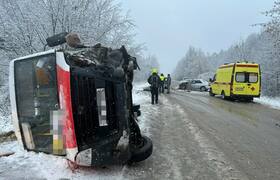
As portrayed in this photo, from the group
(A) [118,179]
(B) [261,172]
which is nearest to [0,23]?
(A) [118,179]

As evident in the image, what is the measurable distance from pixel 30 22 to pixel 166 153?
988cm

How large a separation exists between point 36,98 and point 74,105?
2.63 feet

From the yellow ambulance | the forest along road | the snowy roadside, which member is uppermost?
the yellow ambulance

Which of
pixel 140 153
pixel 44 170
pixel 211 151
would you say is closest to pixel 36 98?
pixel 44 170

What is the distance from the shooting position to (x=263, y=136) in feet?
29.8

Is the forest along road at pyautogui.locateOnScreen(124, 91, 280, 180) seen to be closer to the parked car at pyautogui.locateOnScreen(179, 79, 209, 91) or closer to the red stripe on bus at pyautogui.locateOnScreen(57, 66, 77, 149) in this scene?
the red stripe on bus at pyautogui.locateOnScreen(57, 66, 77, 149)

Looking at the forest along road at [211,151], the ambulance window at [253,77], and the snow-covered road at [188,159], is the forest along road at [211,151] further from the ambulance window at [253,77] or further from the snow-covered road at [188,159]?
the ambulance window at [253,77]

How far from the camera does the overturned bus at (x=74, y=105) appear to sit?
4.67 meters

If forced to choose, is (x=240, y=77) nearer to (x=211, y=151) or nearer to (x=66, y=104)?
(x=211, y=151)

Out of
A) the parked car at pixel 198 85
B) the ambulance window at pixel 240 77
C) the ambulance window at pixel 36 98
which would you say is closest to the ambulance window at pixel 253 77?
the ambulance window at pixel 240 77

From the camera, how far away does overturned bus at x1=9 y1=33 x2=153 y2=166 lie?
15.3 ft

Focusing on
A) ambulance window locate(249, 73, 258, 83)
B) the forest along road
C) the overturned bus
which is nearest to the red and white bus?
the overturned bus

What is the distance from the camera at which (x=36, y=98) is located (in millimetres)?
5094

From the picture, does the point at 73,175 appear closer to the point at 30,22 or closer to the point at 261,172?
the point at 261,172
